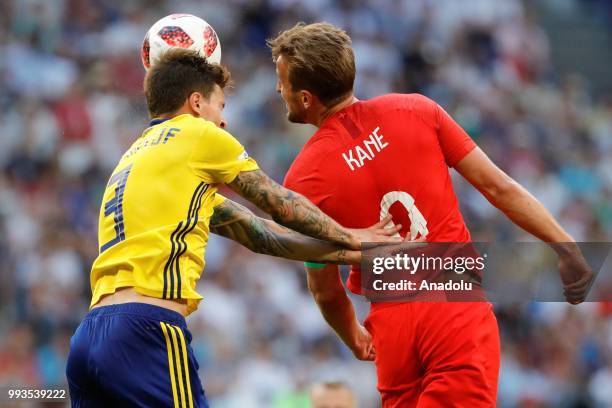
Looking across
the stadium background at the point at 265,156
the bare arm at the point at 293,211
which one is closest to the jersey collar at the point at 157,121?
the bare arm at the point at 293,211

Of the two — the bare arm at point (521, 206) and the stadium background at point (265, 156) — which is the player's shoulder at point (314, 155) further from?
the stadium background at point (265, 156)

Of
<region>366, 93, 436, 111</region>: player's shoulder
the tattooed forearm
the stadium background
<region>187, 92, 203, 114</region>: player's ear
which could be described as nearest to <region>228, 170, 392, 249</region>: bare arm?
the tattooed forearm

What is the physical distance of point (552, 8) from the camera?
1803 cm

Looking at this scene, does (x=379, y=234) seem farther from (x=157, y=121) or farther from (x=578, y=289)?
(x=157, y=121)

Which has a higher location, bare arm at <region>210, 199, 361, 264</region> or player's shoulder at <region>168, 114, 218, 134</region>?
player's shoulder at <region>168, 114, 218, 134</region>

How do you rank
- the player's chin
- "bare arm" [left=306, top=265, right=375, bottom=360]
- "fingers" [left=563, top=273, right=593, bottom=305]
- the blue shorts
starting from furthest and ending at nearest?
"bare arm" [left=306, top=265, right=375, bottom=360] < the player's chin < "fingers" [left=563, top=273, right=593, bottom=305] < the blue shorts

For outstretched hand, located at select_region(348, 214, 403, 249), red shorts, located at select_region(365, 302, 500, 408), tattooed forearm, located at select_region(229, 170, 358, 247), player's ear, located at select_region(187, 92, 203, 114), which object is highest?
player's ear, located at select_region(187, 92, 203, 114)

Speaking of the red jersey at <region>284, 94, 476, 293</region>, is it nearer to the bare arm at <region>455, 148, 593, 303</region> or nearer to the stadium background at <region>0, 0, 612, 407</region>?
the bare arm at <region>455, 148, 593, 303</region>

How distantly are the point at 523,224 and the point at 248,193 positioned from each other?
4.19 feet

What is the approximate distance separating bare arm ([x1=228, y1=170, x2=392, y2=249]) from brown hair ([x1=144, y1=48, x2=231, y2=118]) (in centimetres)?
44

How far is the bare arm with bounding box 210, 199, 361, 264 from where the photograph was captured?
5.16 meters

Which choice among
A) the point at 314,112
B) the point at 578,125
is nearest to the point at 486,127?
the point at 578,125

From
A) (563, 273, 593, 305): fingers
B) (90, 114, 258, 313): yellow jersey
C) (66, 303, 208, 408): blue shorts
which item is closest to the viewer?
(66, 303, 208, 408): blue shorts

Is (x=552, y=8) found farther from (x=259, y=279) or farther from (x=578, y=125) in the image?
(x=259, y=279)
